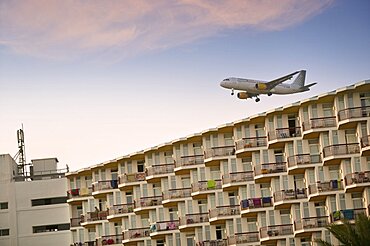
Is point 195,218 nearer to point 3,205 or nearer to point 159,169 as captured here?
→ point 159,169

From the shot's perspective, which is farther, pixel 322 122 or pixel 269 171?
pixel 269 171

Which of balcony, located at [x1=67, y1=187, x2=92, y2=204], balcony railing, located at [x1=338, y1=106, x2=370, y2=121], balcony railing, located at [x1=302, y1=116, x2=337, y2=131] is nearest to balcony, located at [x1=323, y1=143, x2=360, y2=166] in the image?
balcony railing, located at [x1=302, y1=116, x2=337, y2=131]

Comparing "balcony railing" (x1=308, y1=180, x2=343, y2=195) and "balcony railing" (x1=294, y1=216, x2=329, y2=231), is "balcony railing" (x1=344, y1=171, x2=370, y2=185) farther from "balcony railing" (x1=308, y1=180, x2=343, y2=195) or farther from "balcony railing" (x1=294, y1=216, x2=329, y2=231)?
"balcony railing" (x1=294, y1=216, x2=329, y2=231)

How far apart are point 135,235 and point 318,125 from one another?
923 inches

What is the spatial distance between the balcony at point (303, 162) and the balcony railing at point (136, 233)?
18394 mm

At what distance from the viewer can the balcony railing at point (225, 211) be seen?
300ft

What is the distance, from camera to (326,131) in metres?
84.9

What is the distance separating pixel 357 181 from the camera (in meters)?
81.4

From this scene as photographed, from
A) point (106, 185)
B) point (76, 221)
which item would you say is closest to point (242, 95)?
point (106, 185)

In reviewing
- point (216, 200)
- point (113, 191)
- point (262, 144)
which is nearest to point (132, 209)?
point (113, 191)

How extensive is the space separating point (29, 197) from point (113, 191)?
9568 mm

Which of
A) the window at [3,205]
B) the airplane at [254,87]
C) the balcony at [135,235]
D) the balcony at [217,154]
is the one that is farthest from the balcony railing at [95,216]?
the airplane at [254,87]

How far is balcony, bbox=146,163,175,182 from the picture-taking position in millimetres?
97000

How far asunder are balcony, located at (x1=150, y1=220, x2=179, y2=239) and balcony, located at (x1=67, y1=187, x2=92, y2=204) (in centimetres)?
1023
